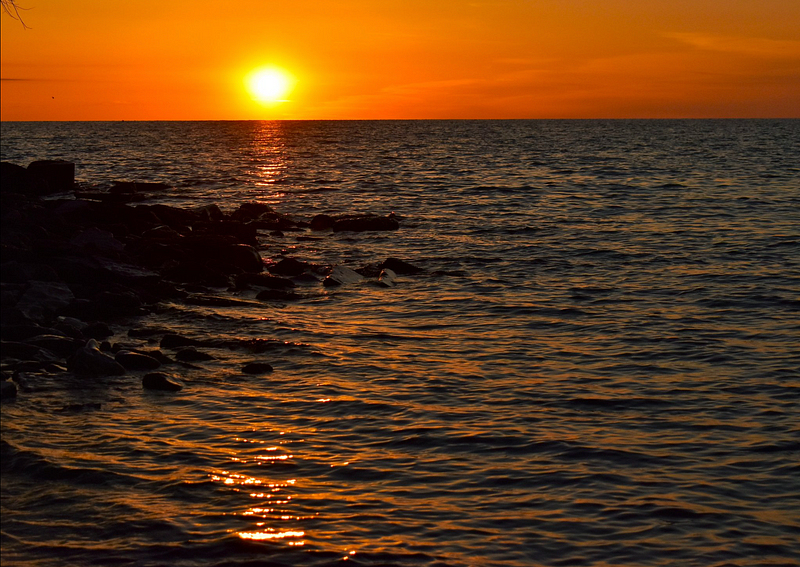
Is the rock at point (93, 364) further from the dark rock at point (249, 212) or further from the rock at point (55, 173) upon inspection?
the rock at point (55, 173)

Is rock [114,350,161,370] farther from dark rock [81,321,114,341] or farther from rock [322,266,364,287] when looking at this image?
rock [322,266,364,287]

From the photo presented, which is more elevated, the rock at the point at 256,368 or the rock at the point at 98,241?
the rock at the point at 98,241

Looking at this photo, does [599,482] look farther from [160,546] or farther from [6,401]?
[6,401]

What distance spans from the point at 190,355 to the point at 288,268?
8.41m

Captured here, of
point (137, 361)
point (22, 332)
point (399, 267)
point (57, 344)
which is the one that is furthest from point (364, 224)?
point (137, 361)

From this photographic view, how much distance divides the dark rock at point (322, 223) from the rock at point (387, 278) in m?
10.7

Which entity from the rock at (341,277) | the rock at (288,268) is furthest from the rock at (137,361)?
the rock at (288,268)

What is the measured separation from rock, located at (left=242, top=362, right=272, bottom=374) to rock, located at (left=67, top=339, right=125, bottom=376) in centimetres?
178

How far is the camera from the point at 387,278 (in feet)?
67.1

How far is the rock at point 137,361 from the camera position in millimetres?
12547

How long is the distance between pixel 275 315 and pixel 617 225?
57.9 feet

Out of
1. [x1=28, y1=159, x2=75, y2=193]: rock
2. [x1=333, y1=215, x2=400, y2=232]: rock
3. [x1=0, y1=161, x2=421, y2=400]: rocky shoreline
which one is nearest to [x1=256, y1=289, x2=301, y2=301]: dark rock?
[x1=0, y1=161, x2=421, y2=400]: rocky shoreline

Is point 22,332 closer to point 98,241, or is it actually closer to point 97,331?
point 97,331

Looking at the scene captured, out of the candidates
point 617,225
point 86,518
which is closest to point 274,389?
point 86,518
